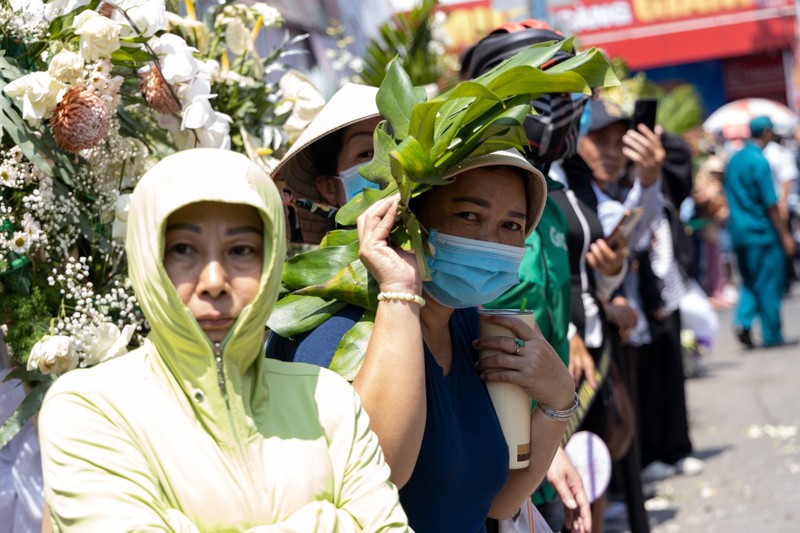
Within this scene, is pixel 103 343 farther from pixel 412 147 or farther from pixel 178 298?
pixel 178 298

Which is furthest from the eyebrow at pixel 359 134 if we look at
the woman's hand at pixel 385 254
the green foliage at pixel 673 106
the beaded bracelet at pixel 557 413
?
the green foliage at pixel 673 106

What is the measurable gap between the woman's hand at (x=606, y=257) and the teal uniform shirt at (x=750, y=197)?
7.32m

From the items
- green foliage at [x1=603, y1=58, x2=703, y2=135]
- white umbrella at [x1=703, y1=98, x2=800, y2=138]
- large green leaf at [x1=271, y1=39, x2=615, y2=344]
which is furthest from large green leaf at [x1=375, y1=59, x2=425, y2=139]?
white umbrella at [x1=703, y1=98, x2=800, y2=138]

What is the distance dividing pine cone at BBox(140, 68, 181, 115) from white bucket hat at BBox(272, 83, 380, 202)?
0.33 m

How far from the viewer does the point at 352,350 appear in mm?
2543

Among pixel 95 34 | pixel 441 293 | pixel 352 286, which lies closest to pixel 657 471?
pixel 441 293

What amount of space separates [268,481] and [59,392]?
350 millimetres

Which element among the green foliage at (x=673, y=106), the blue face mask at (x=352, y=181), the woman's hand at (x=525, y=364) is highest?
the blue face mask at (x=352, y=181)

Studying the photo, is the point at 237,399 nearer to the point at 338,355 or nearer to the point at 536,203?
the point at 338,355

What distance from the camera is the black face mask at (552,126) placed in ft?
13.5

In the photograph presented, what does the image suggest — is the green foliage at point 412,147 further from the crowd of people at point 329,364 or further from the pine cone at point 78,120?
the pine cone at point 78,120

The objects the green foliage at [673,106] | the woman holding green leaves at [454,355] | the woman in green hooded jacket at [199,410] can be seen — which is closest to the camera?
the woman in green hooded jacket at [199,410]

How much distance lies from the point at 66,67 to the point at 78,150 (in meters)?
0.20

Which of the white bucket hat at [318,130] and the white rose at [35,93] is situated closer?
the white rose at [35,93]
